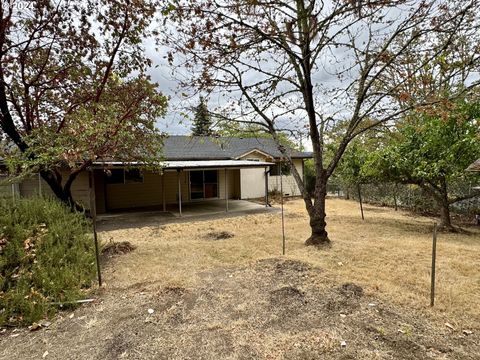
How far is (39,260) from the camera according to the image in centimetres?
434

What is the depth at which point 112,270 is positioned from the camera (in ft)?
18.0

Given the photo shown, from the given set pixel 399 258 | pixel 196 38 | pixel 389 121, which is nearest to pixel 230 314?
pixel 399 258

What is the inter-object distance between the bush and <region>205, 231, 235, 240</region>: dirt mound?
3.38 m

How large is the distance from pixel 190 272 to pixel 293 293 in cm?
203

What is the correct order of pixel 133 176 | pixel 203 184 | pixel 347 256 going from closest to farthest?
pixel 347 256 → pixel 133 176 → pixel 203 184

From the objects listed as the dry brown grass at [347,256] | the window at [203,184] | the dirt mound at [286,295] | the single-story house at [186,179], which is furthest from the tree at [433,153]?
the window at [203,184]

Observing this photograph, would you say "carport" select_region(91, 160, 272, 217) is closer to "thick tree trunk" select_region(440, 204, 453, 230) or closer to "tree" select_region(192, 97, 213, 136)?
"tree" select_region(192, 97, 213, 136)

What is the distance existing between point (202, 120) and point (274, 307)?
4912mm

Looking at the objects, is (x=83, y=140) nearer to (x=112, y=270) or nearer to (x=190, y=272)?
(x=112, y=270)

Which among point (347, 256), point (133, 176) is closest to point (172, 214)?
point (133, 176)

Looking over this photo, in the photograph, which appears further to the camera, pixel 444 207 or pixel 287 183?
pixel 287 183

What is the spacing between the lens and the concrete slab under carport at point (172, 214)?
10.4 metres

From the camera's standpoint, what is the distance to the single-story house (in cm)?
1217

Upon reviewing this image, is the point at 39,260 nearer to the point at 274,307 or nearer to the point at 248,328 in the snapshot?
the point at 248,328
